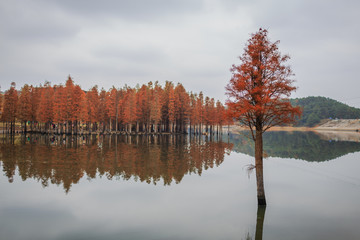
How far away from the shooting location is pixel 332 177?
2675cm

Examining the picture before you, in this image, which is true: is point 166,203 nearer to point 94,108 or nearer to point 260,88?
point 260,88

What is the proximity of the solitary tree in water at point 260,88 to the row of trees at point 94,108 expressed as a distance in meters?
59.6

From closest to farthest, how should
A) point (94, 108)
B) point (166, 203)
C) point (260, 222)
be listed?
point (260, 222), point (166, 203), point (94, 108)

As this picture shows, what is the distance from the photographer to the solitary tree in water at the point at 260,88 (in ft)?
51.1

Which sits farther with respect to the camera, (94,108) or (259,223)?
(94,108)

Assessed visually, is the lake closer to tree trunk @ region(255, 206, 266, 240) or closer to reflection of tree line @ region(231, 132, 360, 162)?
tree trunk @ region(255, 206, 266, 240)

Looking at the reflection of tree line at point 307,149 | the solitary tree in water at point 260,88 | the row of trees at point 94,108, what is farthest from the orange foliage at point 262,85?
the row of trees at point 94,108

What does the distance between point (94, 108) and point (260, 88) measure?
83.0 metres

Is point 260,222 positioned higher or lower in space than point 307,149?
higher

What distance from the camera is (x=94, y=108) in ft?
293

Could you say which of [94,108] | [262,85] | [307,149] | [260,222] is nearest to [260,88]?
[262,85]

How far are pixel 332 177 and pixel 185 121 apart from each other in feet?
278

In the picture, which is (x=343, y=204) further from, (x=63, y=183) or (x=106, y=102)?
(x=106, y=102)

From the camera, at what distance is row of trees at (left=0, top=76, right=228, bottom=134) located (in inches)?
2970
